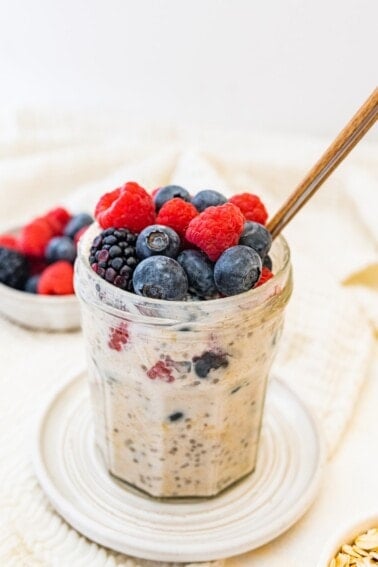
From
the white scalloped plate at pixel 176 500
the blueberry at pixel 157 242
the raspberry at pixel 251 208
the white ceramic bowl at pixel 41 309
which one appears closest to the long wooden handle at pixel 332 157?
the raspberry at pixel 251 208

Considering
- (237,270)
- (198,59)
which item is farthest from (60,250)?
(198,59)

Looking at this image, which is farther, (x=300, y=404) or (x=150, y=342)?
(x=300, y=404)

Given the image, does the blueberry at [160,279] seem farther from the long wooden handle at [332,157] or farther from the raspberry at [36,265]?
the raspberry at [36,265]

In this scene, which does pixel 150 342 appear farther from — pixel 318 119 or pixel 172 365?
pixel 318 119

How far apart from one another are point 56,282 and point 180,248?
1.38ft

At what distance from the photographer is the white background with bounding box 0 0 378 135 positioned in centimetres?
154

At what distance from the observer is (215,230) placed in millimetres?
620

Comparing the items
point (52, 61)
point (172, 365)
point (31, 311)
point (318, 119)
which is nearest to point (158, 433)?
point (172, 365)

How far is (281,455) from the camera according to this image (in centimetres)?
79

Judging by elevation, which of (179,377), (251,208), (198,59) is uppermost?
(251,208)

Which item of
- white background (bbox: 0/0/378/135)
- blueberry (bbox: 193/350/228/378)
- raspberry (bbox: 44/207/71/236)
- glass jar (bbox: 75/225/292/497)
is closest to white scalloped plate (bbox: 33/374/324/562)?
glass jar (bbox: 75/225/292/497)

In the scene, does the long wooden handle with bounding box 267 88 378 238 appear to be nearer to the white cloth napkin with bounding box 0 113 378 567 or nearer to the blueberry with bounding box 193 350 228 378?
the blueberry with bounding box 193 350 228 378

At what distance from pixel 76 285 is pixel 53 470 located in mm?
206

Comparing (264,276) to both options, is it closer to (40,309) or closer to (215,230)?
(215,230)
